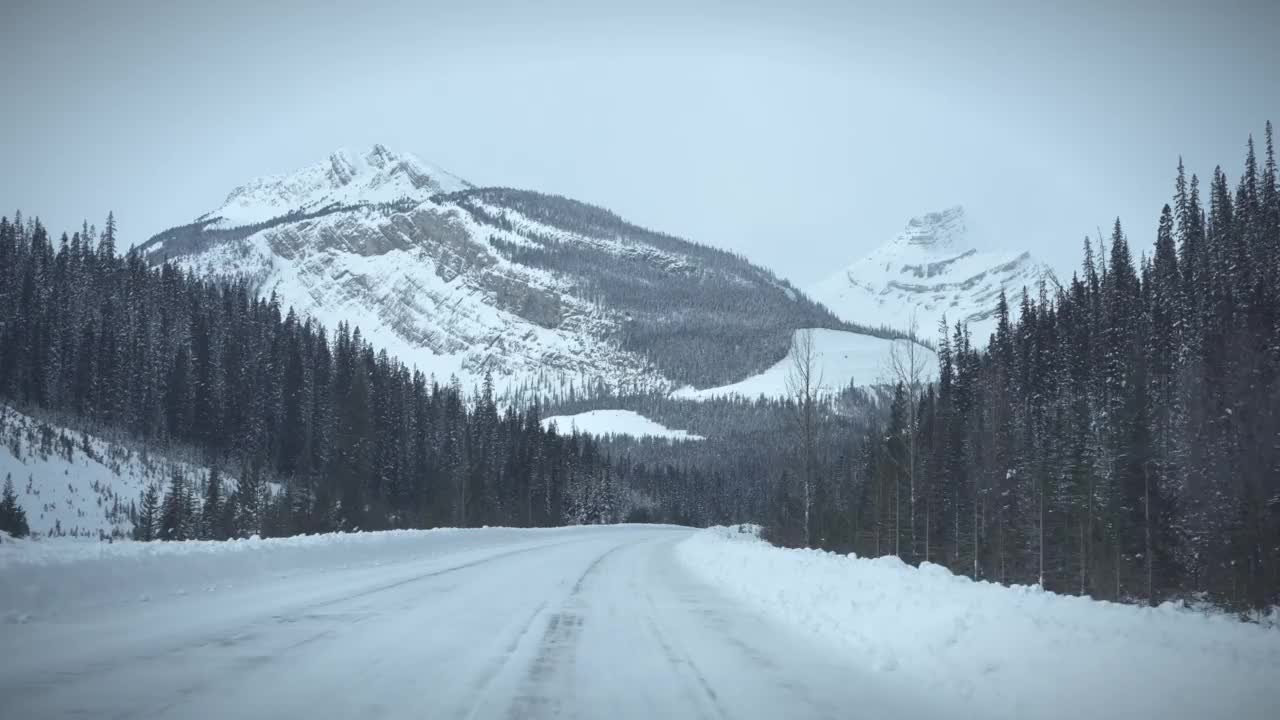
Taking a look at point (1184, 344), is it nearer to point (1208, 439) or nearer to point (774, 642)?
point (1208, 439)

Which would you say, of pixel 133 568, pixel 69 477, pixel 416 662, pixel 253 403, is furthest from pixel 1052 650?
pixel 253 403

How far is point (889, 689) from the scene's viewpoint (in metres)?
7.82

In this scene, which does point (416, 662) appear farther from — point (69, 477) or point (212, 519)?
point (69, 477)

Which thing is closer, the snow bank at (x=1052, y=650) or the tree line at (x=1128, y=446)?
the snow bank at (x=1052, y=650)

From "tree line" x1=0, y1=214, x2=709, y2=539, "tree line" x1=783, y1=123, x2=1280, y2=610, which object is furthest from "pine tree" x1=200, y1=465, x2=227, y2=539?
"tree line" x1=783, y1=123, x2=1280, y2=610

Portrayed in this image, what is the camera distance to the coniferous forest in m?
41.3

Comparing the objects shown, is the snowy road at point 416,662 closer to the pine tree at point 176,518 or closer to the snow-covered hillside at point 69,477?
the pine tree at point 176,518

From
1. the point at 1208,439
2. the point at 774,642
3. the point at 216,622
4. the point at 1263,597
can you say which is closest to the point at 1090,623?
the point at 774,642

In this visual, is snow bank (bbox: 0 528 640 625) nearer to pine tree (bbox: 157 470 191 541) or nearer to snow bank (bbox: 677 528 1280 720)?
snow bank (bbox: 677 528 1280 720)

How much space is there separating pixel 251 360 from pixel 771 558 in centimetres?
8629

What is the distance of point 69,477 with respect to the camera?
52.1 metres

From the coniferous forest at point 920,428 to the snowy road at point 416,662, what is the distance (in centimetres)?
2513

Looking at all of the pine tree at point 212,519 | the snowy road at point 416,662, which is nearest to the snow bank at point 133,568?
the snowy road at point 416,662

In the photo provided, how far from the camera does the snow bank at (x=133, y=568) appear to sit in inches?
398
